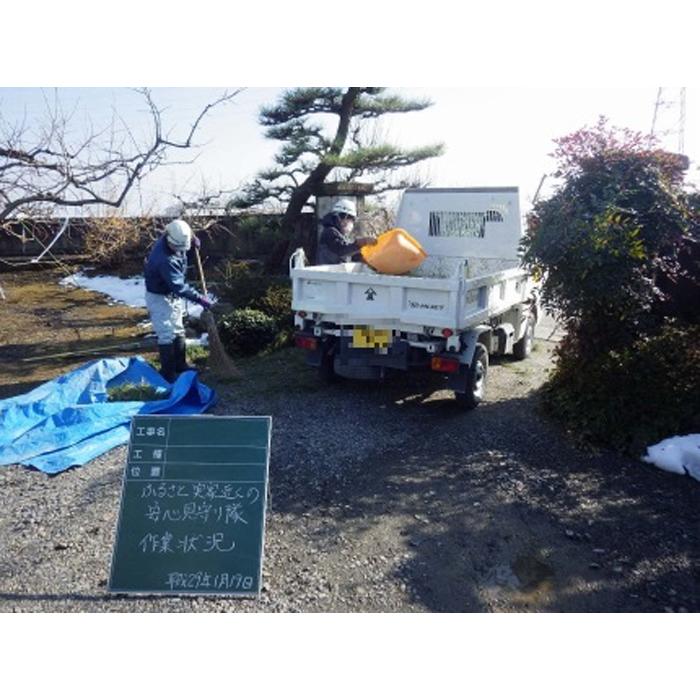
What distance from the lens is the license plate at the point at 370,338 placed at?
4723mm

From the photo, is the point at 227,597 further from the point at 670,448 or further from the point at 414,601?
the point at 670,448

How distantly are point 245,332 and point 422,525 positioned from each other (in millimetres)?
4058

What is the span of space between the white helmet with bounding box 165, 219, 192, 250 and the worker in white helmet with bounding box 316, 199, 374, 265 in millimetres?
1485

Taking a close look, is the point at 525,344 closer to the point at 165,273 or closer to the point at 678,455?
the point at 678,455

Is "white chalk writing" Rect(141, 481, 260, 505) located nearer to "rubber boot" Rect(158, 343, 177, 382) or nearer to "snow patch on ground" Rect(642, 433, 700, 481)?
"snow patch on ground" Rect(642, 433, 700, 481)

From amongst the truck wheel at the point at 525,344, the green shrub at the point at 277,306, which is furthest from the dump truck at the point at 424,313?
the green shrub at the point at 277,306

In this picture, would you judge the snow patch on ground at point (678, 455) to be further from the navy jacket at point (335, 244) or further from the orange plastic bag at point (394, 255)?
the navy jacket at point (335, 244)

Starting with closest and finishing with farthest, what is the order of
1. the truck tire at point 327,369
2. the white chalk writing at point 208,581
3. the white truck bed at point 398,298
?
the white chalk writing at point 208,581, the white truck bed at point 398,298, the truck tire at point 327,369

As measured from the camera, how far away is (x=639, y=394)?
421 cm

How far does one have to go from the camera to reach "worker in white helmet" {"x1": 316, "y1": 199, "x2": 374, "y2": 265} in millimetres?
6102

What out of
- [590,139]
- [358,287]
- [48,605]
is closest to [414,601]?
[48,605]

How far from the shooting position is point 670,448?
12.9ft

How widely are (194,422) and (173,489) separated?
35 centimetres

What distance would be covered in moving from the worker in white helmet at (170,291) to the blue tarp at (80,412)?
0.31 m
